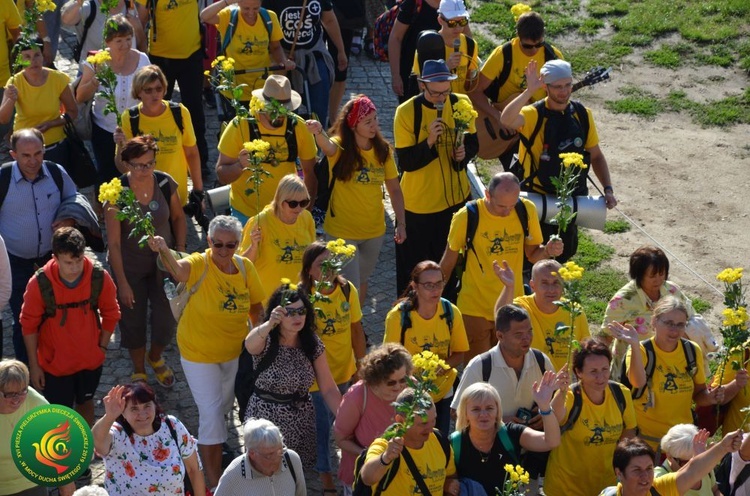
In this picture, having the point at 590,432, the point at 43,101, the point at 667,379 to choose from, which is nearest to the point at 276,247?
the point at 590,432

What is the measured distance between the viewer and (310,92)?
43.3 feet

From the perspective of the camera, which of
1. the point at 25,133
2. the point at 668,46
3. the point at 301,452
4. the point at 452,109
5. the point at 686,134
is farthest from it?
the point at 668,46


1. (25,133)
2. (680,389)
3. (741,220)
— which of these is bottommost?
(741,220)

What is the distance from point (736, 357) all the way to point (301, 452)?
10.3 feet

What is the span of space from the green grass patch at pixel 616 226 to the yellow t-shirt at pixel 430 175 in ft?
9.77

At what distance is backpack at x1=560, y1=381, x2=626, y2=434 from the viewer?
28.7 feet

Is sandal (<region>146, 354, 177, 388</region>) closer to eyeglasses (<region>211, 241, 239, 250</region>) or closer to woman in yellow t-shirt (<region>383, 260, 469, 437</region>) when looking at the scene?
eyeglasses (<region>211, 241, 239, 250</region>)

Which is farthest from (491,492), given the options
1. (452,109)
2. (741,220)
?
(741,220)

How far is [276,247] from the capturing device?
32.4 feet

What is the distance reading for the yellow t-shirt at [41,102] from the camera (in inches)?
446

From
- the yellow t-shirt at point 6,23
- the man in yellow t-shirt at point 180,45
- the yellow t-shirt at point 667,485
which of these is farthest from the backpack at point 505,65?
the yellow t-shirt at point 667,485

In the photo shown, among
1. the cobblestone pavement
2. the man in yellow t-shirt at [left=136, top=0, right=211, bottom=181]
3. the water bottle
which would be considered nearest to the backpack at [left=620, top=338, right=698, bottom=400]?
the cobblestone pavement

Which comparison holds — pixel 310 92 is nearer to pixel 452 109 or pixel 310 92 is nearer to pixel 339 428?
pixel 452 109

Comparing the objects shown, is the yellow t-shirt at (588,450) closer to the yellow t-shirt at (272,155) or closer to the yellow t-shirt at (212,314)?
the yellow t-shirt at (212,314)
